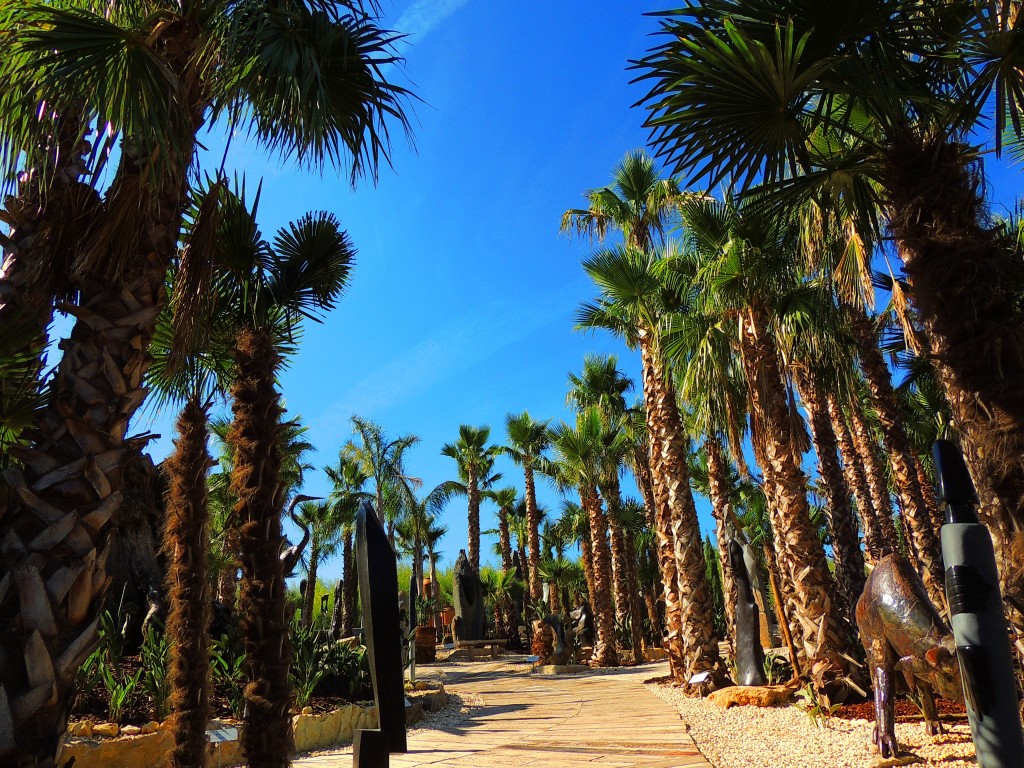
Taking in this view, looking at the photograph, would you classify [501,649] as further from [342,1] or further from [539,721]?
[342,1]

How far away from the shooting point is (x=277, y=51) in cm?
418

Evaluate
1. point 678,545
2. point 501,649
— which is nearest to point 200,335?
point 678,545

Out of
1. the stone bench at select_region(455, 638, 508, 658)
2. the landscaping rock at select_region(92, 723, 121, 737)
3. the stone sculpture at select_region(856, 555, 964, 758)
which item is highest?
the stone sculpture at select_region(856, 555, 964, 758)

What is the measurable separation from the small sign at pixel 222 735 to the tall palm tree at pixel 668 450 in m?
7.55

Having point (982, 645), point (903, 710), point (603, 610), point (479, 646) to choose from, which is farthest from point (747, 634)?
point (479, 646)

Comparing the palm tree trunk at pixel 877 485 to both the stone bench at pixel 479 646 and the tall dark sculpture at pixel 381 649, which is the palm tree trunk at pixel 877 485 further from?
the stone bench at pixel 479 646

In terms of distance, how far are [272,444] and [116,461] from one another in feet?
7.86

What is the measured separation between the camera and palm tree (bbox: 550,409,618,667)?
1950 cm

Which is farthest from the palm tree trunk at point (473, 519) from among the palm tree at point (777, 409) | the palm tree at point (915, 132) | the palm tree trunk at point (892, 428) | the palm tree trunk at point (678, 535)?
the palm tree at point (915, 132)

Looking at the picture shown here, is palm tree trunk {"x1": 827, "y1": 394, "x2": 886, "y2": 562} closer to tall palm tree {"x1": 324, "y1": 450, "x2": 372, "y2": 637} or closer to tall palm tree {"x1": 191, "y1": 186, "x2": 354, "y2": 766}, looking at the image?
tall palm tree {"x1": 191, "y1": 186, "x2": 354, "y2": 766}

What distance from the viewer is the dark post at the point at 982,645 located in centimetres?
243

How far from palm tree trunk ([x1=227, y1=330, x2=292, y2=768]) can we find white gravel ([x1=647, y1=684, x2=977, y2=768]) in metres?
3.65

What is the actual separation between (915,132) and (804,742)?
18.3 feet

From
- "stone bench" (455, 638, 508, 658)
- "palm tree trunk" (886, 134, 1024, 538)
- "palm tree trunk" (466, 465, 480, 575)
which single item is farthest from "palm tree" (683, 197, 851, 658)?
"palm tree trunk" (466, 465, 480, 575)
